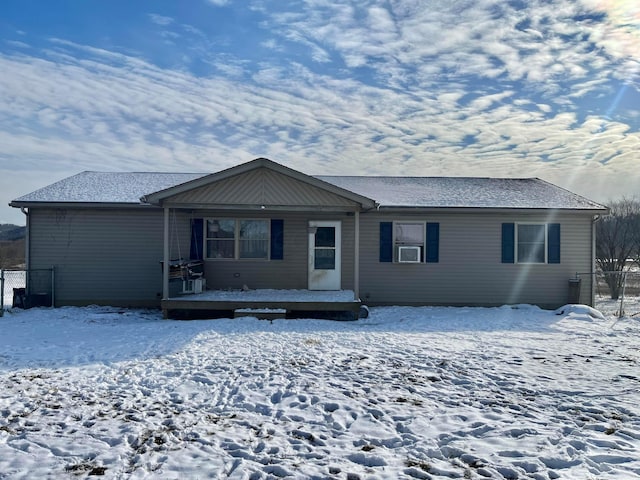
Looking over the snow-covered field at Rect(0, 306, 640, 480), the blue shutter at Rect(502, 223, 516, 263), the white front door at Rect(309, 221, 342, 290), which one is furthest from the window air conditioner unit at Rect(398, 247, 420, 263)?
the snow-covered field at Rect(0, 306, 640, 480)

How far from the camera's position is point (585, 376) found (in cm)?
635

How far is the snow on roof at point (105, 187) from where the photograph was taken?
40.6 ft

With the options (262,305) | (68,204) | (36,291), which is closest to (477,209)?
(262,305)

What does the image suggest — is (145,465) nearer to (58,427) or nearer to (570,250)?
(58,427)

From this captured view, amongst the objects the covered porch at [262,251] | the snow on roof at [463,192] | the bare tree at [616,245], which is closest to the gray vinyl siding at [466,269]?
the snow on roof at [463,192]

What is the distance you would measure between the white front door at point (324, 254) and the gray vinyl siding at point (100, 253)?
4136mm

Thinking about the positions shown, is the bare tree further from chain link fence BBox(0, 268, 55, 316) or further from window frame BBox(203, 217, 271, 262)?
chain link fence BBox(0, 268, 55, 316)

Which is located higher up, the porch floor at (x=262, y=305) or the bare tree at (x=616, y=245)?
the bare tree at (x=616, y=245)

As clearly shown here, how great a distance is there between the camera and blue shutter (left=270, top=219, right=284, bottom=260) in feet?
Result: 42.1

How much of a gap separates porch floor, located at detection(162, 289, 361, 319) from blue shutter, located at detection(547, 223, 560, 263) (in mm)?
5813

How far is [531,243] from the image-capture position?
13.1 m

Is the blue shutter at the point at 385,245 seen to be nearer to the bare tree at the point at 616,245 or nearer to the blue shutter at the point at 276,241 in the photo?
the blue shutter at the point at 276,241

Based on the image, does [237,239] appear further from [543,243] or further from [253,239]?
[543,243]

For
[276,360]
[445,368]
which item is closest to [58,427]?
[276,360]
